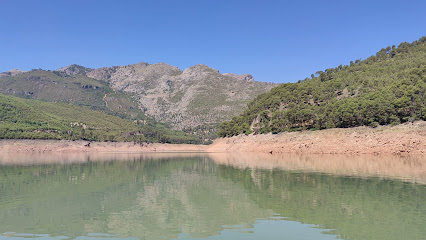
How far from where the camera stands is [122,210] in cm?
1747

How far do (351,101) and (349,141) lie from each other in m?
14.1

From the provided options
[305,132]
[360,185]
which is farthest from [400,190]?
[305,132]

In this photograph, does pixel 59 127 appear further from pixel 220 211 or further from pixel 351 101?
pixel 220 211

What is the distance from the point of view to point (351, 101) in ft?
264

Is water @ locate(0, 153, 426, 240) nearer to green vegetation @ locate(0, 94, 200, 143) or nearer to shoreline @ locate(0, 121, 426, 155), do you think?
shoreline @ locate(0, 121, 426, 155)

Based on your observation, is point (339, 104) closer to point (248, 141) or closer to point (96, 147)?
point (248, 141)

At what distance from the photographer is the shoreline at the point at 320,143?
195ft

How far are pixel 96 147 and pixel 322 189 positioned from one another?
13614 centimetres

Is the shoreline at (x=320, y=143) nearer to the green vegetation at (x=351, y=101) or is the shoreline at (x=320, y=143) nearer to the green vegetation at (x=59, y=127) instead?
the green vegetation at (x=351, y=101)

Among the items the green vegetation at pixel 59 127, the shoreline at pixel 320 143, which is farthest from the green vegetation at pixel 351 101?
the green vegetation at pixel 59 127

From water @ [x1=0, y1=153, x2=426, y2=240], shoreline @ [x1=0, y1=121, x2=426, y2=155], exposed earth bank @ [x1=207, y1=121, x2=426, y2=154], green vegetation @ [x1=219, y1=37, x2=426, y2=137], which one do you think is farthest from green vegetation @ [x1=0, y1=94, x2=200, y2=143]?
water @ [x1=0, y1=153, x2=426, y2=240]

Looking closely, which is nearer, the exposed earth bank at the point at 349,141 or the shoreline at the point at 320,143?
the exposed earth bank at the point at 349,141

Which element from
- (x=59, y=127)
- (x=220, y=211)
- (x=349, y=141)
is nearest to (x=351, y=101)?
(x=349, y=141)

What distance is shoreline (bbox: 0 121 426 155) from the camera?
5934 centimetres
